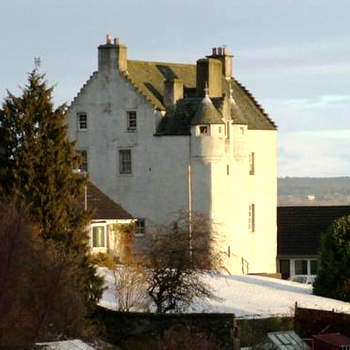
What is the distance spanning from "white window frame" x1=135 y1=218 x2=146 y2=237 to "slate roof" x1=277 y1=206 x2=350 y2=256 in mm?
10667

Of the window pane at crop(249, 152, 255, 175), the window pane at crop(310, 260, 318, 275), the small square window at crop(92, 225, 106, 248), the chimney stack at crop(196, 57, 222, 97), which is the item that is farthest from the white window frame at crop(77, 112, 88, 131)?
the window pane at crop(310, 260, 318, 275)

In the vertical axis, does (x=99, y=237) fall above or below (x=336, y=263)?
above

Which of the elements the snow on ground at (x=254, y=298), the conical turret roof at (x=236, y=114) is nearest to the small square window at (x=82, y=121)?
the conical turret roof at (x=236, y=114)

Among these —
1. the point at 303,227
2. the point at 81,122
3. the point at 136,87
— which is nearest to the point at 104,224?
the point at 136,87

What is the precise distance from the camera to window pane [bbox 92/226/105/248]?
2997 inches

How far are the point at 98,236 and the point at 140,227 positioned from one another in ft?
35.7

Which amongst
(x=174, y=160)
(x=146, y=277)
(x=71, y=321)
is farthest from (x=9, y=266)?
(x=174, y=160)

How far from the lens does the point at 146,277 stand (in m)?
63.1

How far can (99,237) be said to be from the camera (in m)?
76.5

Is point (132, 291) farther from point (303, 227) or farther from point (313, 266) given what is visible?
point (303, 227)

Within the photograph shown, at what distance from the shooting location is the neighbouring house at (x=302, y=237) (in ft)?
309

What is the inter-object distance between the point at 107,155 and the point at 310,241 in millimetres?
12882

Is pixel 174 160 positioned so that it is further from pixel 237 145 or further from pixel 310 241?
pixel 310 241

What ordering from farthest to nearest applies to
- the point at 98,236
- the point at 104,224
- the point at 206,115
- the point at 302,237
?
the point at 302,237, the point at 206,115, the point at 98,236, the point at 104,224
